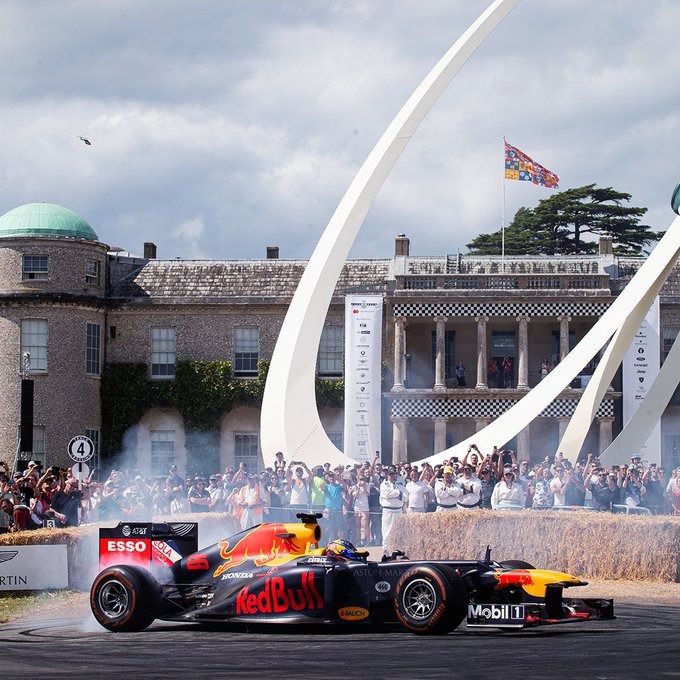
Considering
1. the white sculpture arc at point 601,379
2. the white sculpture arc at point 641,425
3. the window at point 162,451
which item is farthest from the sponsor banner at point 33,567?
the window at point 162,451

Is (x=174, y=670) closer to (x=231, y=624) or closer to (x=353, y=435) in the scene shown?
(x=231, y=624)

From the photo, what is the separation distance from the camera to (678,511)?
2825 cm

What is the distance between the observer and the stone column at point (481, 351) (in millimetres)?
59781

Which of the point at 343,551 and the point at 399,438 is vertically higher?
the point at 399,438

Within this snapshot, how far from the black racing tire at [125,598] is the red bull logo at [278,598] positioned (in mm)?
1072

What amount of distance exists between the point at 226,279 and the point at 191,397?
214 inches

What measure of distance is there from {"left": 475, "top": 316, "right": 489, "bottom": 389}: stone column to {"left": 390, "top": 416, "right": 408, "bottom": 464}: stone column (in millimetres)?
3515

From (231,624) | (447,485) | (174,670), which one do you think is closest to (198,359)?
(447,485)

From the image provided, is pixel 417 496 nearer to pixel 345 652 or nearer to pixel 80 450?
pixel 80 450

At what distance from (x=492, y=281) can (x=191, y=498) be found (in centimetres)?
3091

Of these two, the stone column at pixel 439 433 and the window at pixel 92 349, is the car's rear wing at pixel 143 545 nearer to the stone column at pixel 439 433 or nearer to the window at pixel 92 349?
the stone column at pixel 439 433

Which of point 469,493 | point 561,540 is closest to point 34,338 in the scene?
point 469,493

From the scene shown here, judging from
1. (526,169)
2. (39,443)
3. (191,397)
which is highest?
(526,169)

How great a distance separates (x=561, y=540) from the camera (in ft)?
77.3
